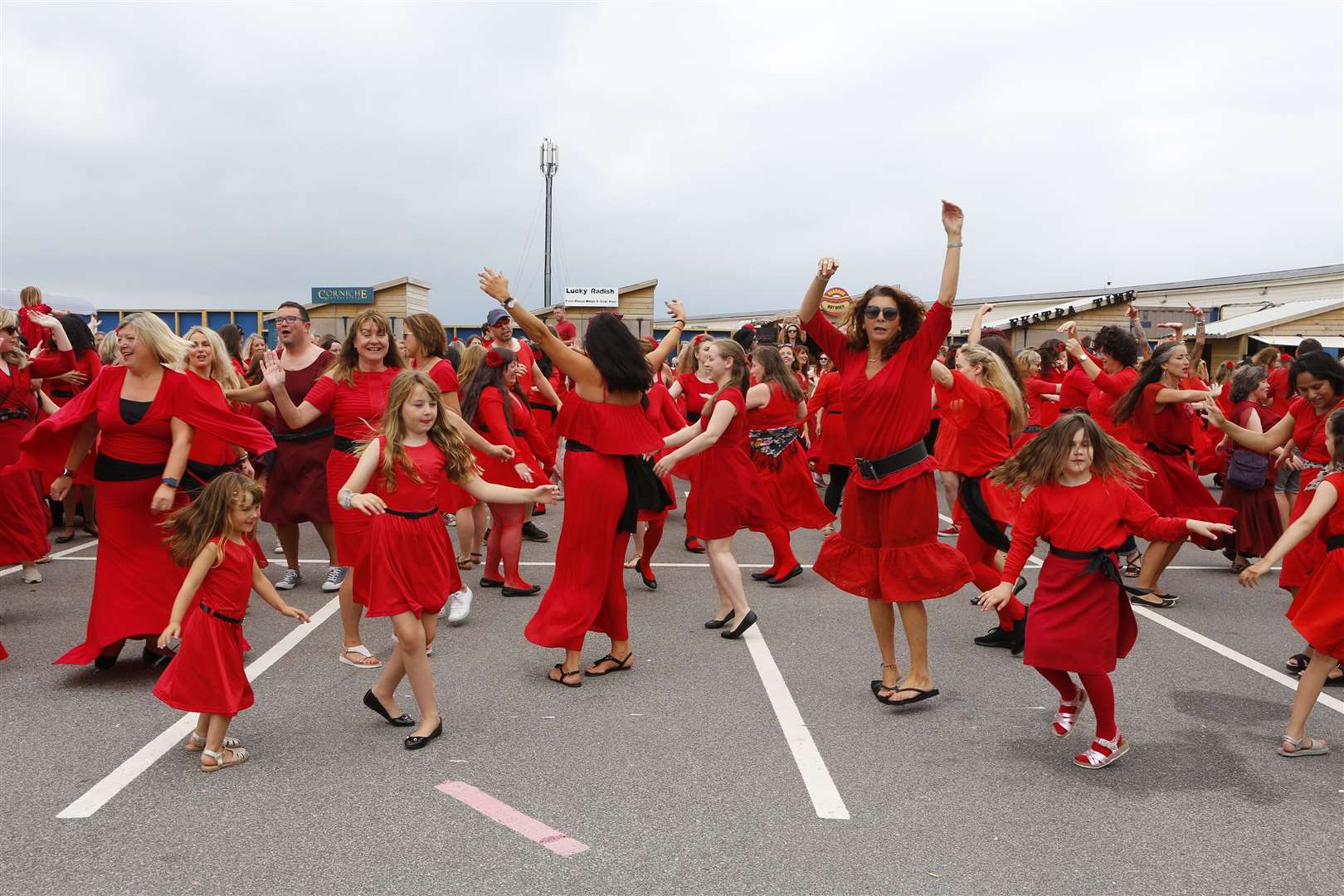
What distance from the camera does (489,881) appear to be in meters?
3.12

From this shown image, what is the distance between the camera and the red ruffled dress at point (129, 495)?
513 cm

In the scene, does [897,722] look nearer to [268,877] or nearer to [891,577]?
[891,577]

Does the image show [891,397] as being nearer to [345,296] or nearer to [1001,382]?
[1001,382]

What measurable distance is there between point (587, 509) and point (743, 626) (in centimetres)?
144

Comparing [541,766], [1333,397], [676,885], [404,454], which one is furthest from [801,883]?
[1333,397]

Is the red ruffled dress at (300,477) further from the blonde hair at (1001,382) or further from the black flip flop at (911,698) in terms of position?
the blonde hair at (1001,382)

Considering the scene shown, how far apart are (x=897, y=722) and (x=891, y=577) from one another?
2.25 ft

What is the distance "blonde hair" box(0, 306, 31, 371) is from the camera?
6.44 meters

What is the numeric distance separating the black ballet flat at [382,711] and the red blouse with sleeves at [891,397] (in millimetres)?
2426

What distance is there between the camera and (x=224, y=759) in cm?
404

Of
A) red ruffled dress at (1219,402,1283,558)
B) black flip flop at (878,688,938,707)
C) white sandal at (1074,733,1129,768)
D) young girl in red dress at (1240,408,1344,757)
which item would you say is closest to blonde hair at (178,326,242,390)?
black flip flop at (878,688,938,707)

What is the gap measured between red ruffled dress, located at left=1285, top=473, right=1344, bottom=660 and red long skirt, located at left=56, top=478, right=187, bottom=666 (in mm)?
5464

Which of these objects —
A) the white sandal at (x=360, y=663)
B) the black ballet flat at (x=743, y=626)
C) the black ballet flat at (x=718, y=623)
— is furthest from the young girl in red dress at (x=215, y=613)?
the black ballet flat at (x=718, y=623)

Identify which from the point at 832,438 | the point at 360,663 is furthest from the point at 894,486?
the point at 832,438
